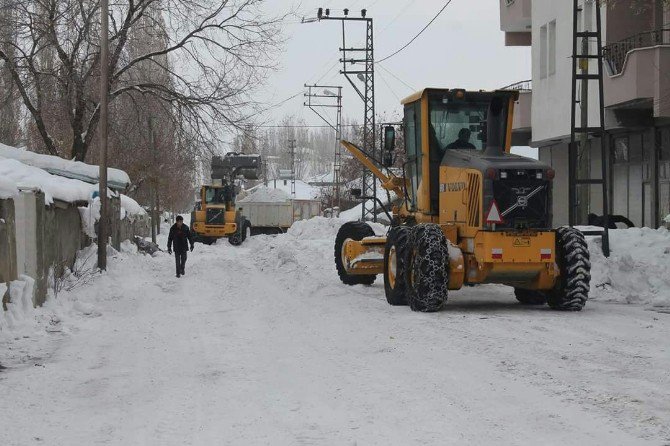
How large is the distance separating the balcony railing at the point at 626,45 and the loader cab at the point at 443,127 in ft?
33.6

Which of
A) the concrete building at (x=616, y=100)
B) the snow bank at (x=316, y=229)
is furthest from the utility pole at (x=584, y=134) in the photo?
the snow bank at (x=316, y=229)

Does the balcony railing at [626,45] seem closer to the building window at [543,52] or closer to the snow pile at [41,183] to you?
the building window at [543,52]

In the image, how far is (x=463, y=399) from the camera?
7492 mm

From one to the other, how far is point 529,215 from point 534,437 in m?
7.63

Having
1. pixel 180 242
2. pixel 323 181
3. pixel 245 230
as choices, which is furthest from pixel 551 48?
pixel 323 181

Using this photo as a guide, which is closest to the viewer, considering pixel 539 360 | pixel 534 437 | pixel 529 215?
pixel 534 437

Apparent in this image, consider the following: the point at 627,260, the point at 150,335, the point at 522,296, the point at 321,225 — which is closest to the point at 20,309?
the point at 150,335

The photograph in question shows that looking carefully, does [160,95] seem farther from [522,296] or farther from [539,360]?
[539,360]

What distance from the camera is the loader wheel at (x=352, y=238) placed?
1911 centimetres

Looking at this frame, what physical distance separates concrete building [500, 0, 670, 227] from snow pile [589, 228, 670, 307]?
10.9 ft

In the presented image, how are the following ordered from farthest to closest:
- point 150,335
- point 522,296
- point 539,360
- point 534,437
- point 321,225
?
point 321,225, point 522,296, point 150,335, point 539,360, point 534,437

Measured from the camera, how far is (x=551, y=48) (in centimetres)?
2981

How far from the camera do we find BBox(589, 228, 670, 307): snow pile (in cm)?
1549

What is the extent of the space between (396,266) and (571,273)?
9.07ft
